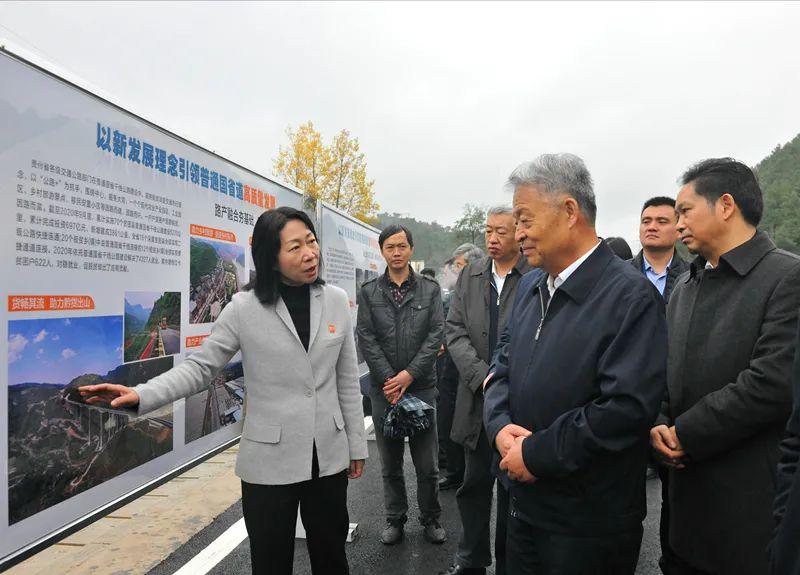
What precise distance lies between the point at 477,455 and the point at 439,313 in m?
1.21

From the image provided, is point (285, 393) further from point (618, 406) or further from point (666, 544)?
point (666, 544)

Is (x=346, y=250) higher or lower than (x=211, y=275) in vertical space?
higher

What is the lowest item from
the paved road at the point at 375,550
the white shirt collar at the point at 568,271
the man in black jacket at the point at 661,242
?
the paved road at the point at 375,550

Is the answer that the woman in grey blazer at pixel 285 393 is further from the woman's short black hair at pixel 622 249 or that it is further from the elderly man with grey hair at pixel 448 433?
the woman's short black hair at pixel 622 249

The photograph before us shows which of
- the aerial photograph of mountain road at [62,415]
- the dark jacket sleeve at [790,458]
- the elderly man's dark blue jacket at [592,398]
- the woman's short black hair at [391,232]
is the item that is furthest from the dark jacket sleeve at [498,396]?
the woman's short black hair at [391,232]

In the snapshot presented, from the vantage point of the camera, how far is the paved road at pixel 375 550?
10.4 feet

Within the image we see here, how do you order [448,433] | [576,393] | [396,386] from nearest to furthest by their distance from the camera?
1. [576,393]
2. [396,386]
3. [448,433]

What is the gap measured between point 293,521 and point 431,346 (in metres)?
1.74

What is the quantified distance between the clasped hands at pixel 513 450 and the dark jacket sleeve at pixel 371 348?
1.85 m

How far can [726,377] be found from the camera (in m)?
1.91

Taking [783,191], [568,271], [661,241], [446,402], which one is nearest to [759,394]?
[568,271]

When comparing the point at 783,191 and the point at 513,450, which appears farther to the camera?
the point at 783,191

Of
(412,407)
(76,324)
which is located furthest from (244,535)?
(76,324)

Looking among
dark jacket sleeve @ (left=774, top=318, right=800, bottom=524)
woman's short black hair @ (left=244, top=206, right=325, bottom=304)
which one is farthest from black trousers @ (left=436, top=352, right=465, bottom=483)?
dark jacket sleeve @ (left=774, top=318, right=800, bottom=524)
